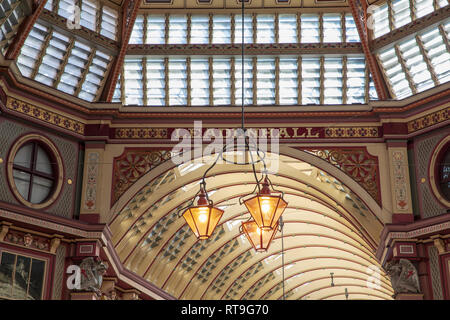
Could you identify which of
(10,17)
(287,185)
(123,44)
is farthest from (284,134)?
(10,17)

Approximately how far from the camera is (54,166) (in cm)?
1736

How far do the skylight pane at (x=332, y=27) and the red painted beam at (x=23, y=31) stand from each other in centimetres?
790

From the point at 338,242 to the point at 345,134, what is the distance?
40.1ft

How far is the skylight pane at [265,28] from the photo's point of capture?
20109 mm

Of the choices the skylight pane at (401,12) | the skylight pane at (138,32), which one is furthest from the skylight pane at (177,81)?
the skylight pane at (401,12)

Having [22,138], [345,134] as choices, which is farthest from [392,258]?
[22,138]

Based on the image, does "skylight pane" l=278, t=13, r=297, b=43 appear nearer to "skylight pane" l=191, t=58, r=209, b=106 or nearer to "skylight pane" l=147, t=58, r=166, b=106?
"skylight pane" l=191, t=58, r=209, b=106

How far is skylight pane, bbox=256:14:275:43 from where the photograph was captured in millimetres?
20109

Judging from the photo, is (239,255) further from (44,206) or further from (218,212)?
(218,212)

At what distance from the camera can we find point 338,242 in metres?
29.4

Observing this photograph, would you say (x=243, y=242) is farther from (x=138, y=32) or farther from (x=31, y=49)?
(x=31, y=49)

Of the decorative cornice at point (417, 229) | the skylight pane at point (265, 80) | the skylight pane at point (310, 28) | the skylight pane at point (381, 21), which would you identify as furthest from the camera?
the skylight pane at point (265, 80)

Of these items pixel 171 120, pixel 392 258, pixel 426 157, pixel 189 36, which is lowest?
pixel 392 258

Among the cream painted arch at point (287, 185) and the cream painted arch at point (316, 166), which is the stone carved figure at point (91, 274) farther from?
the cream painted arch at point (287, 185)
